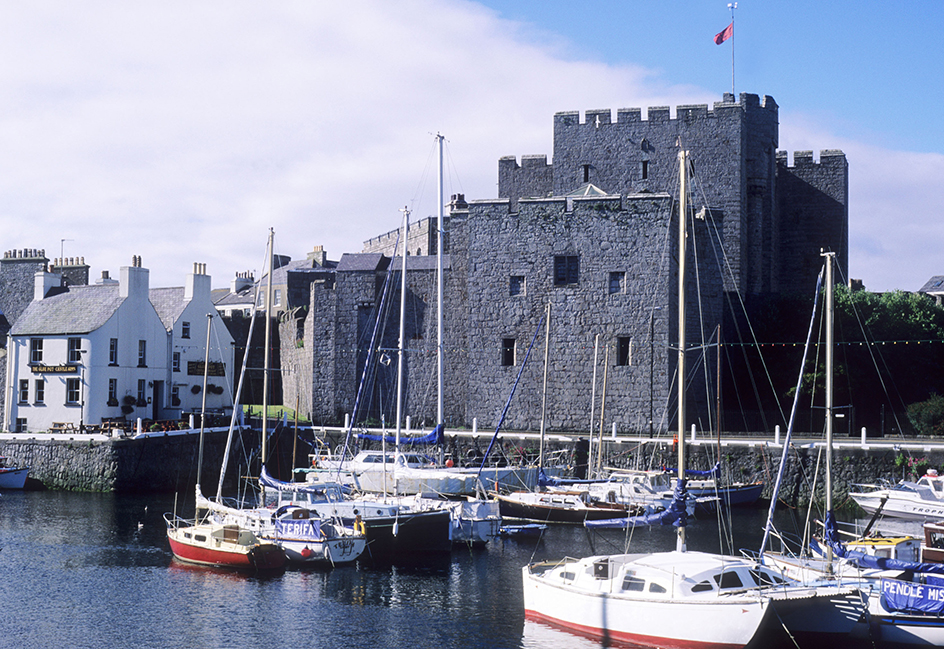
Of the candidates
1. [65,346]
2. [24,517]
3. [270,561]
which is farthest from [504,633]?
[65,346]

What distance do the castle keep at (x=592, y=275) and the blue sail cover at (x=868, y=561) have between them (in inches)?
664

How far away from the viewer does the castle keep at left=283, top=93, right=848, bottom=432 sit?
39.5 meters

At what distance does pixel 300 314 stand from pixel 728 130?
2151 cm

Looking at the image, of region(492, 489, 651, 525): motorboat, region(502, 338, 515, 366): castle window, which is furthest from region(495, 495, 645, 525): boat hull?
region(502, 338, 515, 366): castle window

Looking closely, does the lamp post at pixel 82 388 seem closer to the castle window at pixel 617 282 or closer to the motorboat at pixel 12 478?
the motorboat at pixel 12 478

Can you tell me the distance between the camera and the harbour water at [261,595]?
17.8m

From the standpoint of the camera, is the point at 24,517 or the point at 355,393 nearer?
the point at 24,517

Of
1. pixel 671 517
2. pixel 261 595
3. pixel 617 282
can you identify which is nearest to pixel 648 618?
pixel 671 517

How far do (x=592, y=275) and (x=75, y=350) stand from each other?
21580 millimetres

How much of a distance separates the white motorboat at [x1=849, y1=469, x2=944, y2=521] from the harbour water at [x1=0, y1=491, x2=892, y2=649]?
390 centimetres

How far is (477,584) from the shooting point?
22.0 meters

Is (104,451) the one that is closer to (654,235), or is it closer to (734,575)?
(654,235)

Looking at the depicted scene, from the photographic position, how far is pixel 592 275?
40.0 m

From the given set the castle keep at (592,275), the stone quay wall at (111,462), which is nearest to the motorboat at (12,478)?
the stone quay wall at (111,462)
